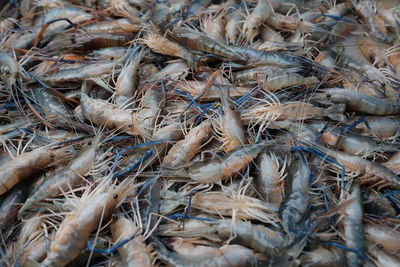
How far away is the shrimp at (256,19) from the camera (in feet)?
9.87

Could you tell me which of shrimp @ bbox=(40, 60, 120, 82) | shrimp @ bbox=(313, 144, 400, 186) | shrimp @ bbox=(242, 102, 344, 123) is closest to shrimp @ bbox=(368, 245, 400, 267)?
shrimp @ bbox=(313, 144, 400, 186)

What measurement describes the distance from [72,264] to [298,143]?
4.46 ft

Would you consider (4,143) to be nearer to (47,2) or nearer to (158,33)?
(158,33)

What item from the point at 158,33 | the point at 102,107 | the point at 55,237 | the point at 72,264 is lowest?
the point at 72,264

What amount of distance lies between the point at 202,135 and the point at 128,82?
71cm

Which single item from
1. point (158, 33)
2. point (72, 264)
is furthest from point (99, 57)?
point (72, 264)

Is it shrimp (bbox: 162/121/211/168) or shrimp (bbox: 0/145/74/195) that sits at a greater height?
shrimp (bbox: 162/121/211/168)

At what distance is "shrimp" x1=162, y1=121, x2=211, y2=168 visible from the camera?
7.46ft

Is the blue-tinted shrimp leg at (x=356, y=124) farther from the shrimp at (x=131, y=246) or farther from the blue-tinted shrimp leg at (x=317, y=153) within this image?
the shrimp at (x=131, y=246)

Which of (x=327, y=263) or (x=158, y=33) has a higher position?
(x=158, y=33)

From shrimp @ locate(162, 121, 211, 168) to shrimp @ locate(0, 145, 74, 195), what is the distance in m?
0.61

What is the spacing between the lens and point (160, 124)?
2.47m

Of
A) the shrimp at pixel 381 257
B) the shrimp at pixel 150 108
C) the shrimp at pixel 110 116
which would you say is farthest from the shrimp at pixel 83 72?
the shrimp at pixel 381 257

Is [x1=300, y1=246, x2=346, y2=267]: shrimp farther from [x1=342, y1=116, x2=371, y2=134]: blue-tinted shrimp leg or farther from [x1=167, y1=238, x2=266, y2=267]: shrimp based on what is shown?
[x1=342, y1=116, x2=371, y2=134]: blue-tinted shrimp leg
